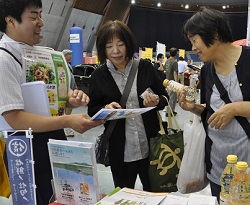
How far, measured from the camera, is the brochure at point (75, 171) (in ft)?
4.05

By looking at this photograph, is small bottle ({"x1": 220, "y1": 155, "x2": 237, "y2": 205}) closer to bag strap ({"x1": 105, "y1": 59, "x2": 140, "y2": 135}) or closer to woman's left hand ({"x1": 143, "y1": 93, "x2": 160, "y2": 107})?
woman's left hand ({"x1": 143, "y1": 93, "x2": 160, "y2": 107})

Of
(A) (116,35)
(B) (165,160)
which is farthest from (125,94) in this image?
(B) (165,160)

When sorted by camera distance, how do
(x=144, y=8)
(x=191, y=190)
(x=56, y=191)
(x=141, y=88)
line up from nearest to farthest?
(x=56, y=191), (x=191, y=190), (x=141, y=88), (x=144, y=8)

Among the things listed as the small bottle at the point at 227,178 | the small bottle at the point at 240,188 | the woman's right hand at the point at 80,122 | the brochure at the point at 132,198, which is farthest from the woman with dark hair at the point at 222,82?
the woman's right hand at the point at 80,122

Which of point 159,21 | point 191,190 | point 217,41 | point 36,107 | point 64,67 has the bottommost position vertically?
point 191,190

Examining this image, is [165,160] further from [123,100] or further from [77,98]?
[77,98]

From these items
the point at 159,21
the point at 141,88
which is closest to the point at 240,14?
the point at 159,21

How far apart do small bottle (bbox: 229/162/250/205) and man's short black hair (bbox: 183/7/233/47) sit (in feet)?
2.30

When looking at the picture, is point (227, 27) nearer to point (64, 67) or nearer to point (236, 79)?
point (236, 79)

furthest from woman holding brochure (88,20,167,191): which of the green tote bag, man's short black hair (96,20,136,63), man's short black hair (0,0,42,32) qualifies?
man's short black hair (0,0,42,32)

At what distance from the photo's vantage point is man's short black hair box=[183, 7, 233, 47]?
1.57 m

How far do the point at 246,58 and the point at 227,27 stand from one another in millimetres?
194

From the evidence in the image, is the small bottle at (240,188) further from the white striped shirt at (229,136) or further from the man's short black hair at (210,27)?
the man's short black hair at (210,27)

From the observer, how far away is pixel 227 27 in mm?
1607
